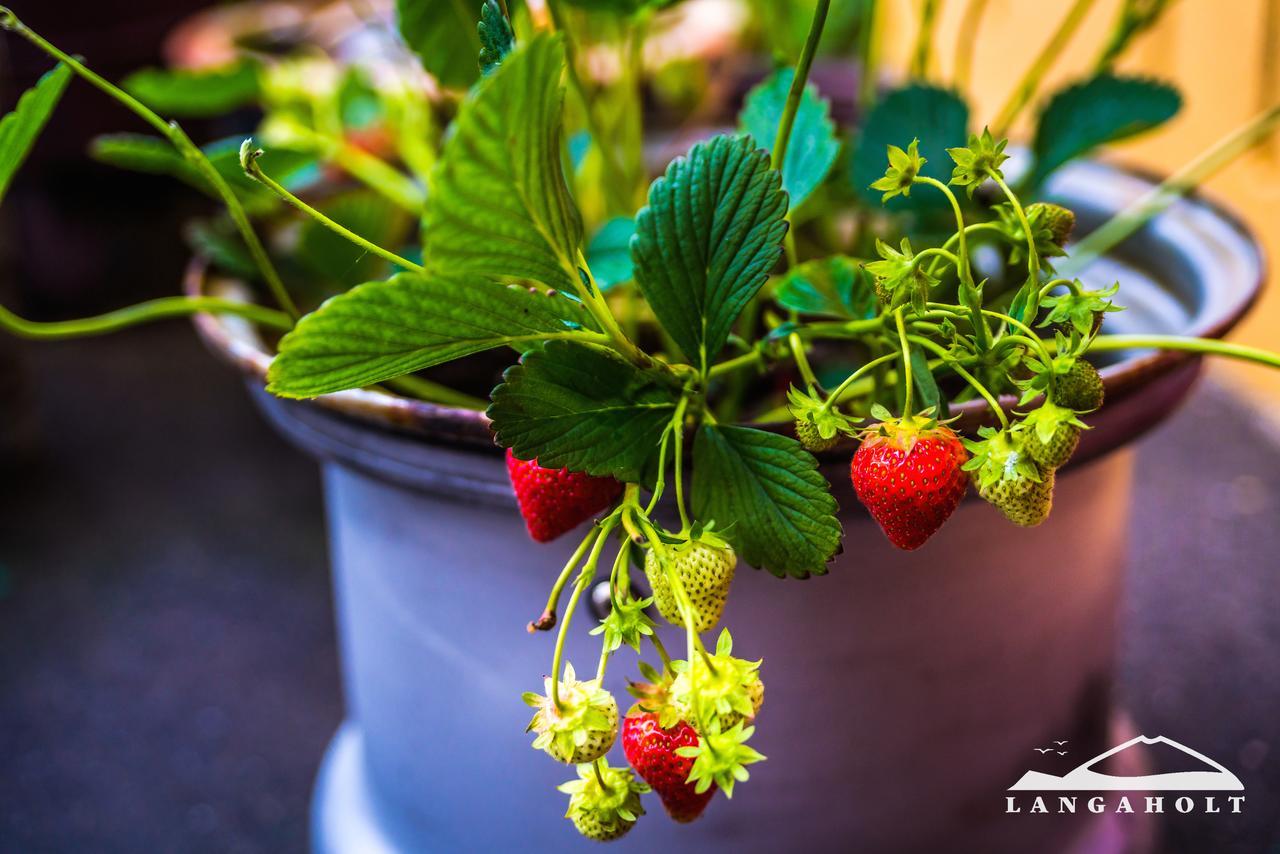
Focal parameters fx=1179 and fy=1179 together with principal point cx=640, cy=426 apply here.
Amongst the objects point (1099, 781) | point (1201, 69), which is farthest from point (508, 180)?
point (1201, 69)

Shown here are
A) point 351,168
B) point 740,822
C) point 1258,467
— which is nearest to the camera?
point 740,822

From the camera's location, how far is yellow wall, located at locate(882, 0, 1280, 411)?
3.37ft

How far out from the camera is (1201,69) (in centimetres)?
108

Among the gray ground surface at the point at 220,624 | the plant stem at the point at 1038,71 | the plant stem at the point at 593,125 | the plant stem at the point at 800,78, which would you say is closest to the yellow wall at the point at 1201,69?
the gray ground surface at the point at 220,624

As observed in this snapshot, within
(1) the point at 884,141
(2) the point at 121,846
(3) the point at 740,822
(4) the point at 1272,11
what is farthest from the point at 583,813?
(4) the point at 1272,11

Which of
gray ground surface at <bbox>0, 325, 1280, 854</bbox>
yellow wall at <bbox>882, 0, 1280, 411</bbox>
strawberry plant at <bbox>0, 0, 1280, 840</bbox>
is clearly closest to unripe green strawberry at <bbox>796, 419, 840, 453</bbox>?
strawberry plant at <bbox>0, 0, 1280, 840</bbox>

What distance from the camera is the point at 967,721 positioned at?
0.48 meters

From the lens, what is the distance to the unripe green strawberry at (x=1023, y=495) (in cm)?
28

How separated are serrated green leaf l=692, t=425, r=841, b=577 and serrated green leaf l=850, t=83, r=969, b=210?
195 millimetres

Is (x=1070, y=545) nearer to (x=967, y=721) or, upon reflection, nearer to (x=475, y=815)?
(x=967, y=721)

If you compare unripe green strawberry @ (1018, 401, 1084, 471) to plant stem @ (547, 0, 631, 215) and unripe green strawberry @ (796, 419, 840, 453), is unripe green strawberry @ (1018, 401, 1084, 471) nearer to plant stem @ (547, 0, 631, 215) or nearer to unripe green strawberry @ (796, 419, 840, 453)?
unripe green strawberry @ (796, 419, 840, 453)

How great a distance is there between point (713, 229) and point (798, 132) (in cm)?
11

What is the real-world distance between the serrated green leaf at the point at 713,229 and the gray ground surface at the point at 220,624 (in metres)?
0.56

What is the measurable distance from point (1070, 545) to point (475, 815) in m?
0.28
